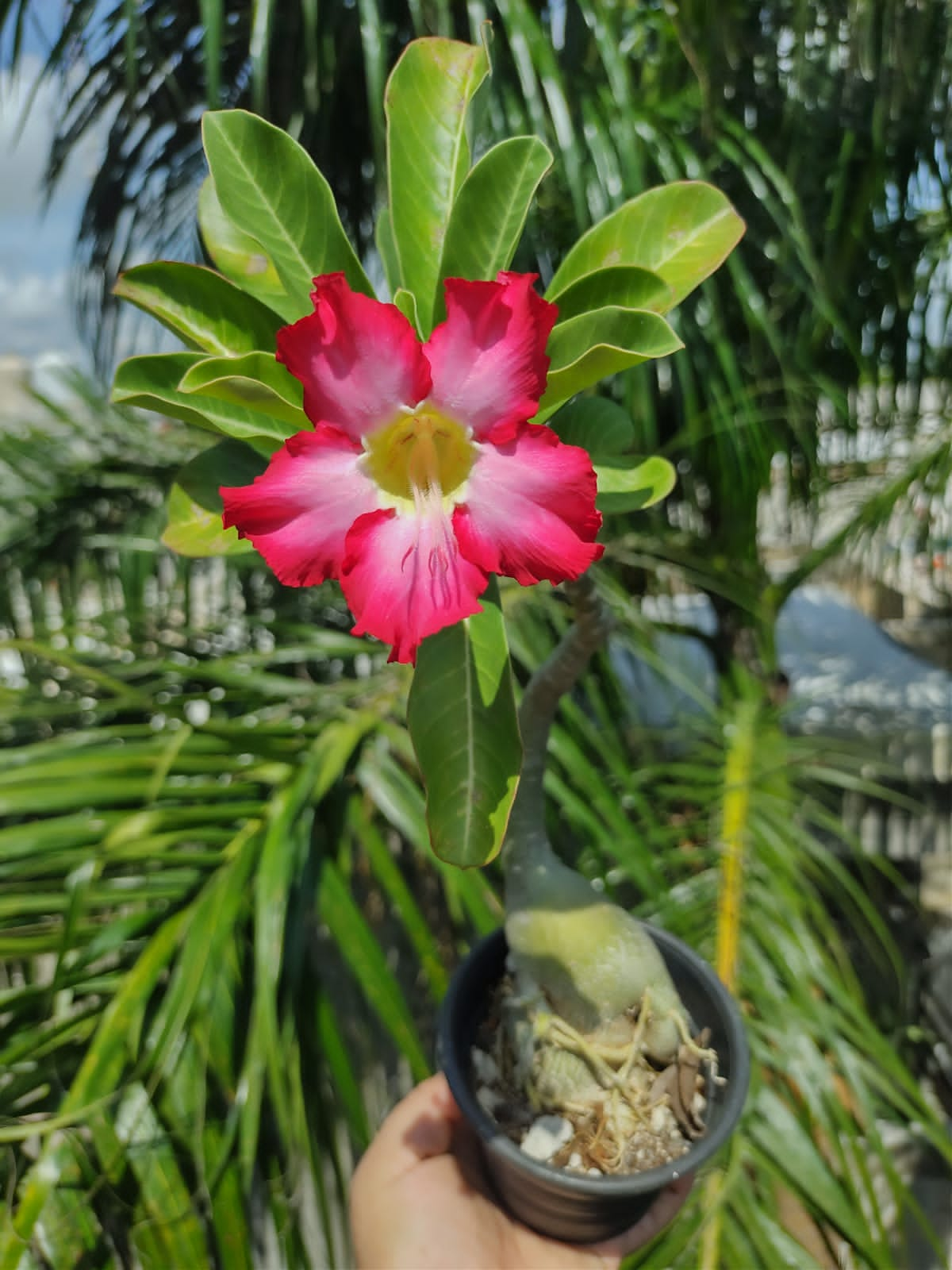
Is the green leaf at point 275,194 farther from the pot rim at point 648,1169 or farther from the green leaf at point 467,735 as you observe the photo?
the pot rim at point 648,1169

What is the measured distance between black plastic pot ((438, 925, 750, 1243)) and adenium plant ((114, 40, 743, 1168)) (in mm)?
220

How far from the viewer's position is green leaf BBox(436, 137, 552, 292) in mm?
358

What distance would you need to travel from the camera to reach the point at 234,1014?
632 millimetres

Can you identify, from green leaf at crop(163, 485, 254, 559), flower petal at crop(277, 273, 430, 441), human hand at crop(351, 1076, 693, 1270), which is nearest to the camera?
flower petal at crop(277, 273, 430, 441)

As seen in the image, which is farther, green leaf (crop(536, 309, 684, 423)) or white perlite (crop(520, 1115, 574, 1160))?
white perlite (crop(520, 1115, 574, 1160))

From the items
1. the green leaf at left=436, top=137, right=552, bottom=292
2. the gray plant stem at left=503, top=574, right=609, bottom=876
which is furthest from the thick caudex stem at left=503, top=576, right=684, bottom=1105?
the green leaf at left=436, top=137, right=552, bottom=292

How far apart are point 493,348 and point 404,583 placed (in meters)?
0.09

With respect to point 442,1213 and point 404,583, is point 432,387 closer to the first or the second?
point 404,583

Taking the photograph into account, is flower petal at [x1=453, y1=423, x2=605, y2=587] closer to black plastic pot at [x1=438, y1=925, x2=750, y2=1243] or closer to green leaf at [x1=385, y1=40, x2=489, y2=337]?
green leaf at [x1=385, y1=40, x2=489, y2=337]

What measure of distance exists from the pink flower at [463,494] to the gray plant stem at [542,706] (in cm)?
10

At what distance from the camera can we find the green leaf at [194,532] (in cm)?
42

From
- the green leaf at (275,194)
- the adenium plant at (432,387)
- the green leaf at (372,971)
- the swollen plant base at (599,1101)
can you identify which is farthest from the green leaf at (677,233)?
the green leaf at (372,971)

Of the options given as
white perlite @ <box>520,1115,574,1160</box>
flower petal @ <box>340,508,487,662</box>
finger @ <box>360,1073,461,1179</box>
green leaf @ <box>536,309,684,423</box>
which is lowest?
finger @ <box>360,1073,461,1179</box>

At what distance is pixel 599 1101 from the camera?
490mm
